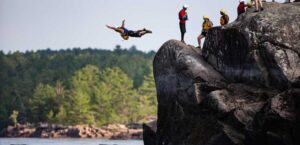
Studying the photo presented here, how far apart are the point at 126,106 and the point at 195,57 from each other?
11185 centimetres

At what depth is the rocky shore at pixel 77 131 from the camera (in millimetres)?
136750

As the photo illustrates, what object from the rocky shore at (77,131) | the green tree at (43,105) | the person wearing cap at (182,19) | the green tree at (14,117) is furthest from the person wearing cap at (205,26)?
the green tree at (14,117)

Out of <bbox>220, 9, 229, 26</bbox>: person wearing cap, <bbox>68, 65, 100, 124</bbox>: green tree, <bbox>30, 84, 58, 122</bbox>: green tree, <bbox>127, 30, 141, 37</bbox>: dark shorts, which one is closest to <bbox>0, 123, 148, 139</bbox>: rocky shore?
<bbox>68, 65, 100, 124</bbox>: green tree

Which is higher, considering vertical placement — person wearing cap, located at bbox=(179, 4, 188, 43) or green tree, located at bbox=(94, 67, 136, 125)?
person wearing cap, located at bbox=(179, 4, 188, 43)

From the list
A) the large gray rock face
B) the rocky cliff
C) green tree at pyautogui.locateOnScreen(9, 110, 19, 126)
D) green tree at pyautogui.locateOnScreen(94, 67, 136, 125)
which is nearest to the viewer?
the rocky cliff

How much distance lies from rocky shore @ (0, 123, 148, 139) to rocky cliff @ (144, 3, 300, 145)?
8583 centimetres

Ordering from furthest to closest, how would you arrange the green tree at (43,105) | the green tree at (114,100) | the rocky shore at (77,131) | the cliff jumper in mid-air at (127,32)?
1. the green tree at (43,105)
2. the green tree at (114,100)
3. the rocky shore at (77,131)
4. the cliff jumper in mid-air at (127,32)

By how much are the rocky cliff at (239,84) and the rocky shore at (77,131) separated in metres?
85.8

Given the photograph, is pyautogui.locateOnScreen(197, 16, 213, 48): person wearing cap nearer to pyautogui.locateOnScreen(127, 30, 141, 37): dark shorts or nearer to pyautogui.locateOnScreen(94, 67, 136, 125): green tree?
pyautogui.locateOnScreen(127, 30, 141, 37): dark shorts

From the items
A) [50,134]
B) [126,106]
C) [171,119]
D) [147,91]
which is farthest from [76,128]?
[171,119]

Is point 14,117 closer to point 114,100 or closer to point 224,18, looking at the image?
point 114,100

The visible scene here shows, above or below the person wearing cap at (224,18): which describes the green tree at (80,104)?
below

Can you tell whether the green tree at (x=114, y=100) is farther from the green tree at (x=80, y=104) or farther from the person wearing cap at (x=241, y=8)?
the person wearing cap at (x=241, y=8)

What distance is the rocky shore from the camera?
137 metres
